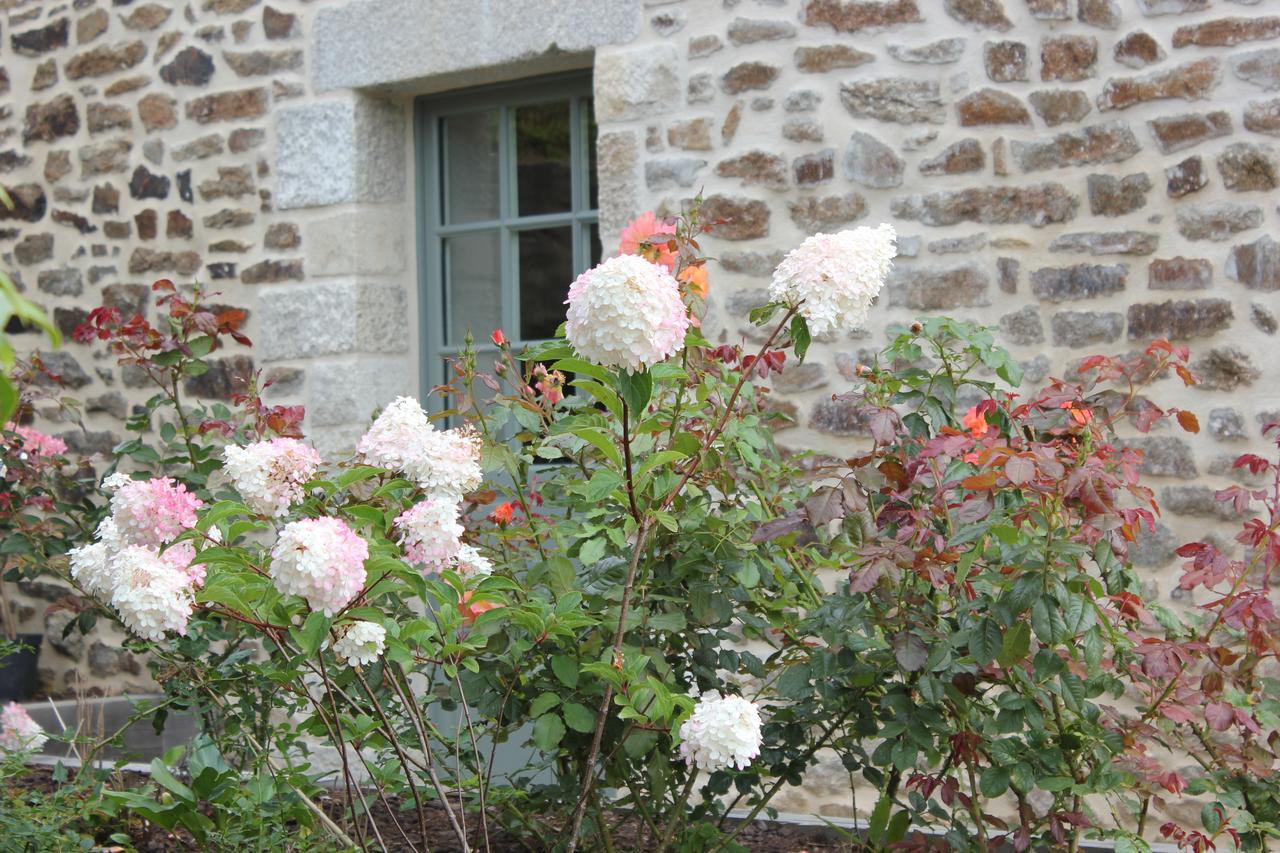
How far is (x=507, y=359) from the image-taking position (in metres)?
2.70

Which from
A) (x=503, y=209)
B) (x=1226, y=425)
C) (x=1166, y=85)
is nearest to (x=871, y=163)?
(x=1166, y=85)

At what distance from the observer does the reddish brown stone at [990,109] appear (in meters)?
3.73

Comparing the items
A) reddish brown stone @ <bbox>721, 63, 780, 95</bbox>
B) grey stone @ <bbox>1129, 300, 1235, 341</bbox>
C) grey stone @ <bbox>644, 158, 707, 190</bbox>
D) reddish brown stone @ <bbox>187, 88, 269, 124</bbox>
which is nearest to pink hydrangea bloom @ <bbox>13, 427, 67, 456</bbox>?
reddish brown stone @ <bbox>187, 88, 269, 124</bbox>

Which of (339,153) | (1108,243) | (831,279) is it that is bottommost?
(831,279)

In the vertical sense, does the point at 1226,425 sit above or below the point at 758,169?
below

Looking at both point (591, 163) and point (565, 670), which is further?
point (591, 163)

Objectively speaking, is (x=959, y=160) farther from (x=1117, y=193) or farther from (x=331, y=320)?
(x=331, y=320)

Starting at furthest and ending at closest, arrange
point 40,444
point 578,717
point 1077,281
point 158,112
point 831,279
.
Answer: point 158,112
point 40,444
point 1077,281
point 578,717
point 831,279

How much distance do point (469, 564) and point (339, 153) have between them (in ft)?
9.72

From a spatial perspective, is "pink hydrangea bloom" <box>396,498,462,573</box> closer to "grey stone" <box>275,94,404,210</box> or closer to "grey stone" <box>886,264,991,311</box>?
"grey stone" <box>886,264,991,311</box>

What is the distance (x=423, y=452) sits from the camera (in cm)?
217

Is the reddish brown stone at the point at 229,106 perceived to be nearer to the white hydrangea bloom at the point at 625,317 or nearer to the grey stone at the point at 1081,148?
the grey stone at the point at 1081,148

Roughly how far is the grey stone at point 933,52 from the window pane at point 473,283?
1.63m

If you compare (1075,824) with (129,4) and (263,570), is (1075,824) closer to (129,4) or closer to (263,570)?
(263,570)
